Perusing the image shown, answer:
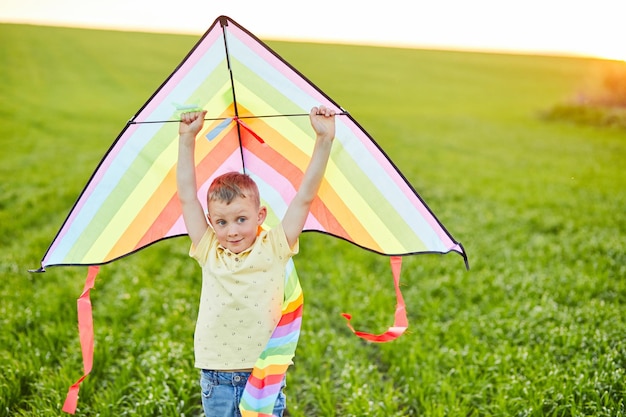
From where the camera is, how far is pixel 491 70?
2186 inches

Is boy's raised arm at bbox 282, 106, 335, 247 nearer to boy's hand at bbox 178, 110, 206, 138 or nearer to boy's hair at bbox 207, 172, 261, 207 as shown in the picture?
boy's hair at bbox 207, 172, 261, 207

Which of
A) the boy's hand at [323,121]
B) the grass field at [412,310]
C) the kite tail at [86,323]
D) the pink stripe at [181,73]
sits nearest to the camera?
the boy's hand at [323,121]

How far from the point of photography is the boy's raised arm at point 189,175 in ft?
10.2

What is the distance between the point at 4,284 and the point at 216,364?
5311mm

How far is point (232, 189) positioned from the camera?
3.07 m

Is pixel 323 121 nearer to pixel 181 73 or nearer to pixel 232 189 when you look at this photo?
pixel 232 189

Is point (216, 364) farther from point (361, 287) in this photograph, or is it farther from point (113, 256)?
point (361, 287)

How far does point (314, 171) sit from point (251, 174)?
100 cm

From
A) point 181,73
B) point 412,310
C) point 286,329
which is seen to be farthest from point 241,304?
point 412,310

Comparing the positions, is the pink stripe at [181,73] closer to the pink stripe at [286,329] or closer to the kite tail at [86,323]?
the kite tail at [86,323]

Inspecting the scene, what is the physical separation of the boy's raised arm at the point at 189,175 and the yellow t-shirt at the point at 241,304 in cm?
23

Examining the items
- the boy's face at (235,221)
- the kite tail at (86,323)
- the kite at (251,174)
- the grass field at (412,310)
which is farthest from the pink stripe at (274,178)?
the grass field at (412,310)

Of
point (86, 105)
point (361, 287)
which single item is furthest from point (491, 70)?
point (361, 287)

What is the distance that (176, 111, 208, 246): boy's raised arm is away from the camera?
3.10 meters
